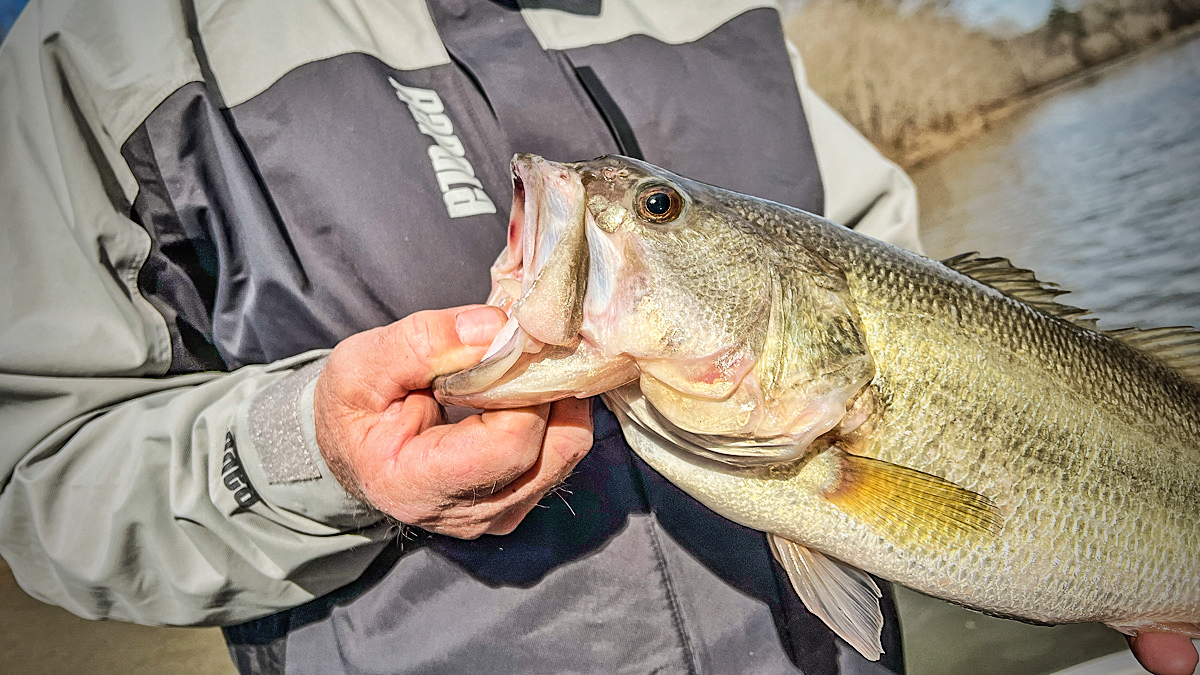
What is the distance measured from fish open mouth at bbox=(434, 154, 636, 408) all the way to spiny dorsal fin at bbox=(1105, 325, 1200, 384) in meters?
1.04

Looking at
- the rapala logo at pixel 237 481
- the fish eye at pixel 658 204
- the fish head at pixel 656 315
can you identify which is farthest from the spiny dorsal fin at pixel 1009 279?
the rapala logo at pixel 237 481

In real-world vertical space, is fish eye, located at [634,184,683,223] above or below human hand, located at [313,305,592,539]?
above

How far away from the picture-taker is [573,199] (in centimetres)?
78

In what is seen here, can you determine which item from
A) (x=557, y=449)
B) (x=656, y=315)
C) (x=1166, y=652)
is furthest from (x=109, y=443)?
(x=1166, y=652)

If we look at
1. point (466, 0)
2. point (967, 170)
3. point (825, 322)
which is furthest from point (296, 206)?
point (967, 170)

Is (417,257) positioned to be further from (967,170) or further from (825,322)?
(967,170)

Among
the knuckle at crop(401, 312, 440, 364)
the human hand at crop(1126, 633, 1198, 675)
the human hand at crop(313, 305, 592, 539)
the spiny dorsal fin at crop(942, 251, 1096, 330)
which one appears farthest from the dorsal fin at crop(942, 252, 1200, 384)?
the knuckle at crop(401, 312, 440, 364)

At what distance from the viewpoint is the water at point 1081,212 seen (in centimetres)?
195

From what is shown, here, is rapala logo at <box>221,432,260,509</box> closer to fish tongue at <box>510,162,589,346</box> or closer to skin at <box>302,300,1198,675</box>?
skin at <box>302,300,1198,675</box>

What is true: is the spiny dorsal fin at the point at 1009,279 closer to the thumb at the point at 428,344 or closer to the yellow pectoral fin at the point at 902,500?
the yellow pectoral fin at the point at 902,500

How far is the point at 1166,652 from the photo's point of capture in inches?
56.5

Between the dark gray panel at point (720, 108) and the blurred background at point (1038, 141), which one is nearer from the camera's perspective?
the dark gray panel at point (720, 108)

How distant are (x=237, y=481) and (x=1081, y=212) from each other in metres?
2.57

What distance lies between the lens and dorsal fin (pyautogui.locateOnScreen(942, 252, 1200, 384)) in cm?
116
